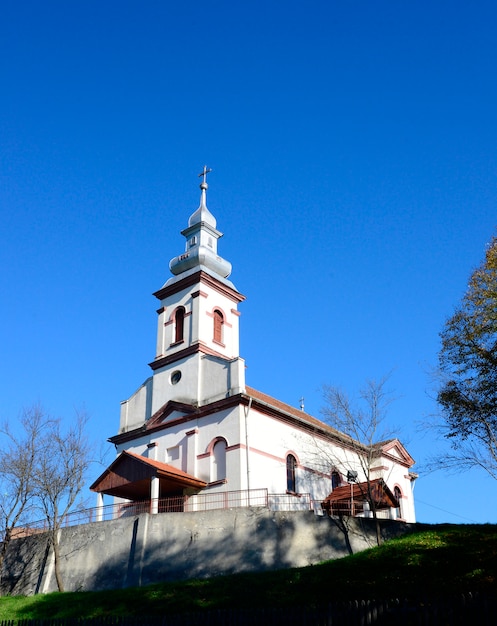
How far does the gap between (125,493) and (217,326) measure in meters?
10.1

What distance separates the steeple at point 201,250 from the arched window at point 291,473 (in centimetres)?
1083

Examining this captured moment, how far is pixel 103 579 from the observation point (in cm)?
2691

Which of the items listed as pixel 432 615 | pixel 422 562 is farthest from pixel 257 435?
pixel 432 615

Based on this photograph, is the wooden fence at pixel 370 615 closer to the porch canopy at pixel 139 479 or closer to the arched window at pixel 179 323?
the porch canopy at pixel 139 479

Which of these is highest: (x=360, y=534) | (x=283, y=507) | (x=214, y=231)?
(x=214, y=231)

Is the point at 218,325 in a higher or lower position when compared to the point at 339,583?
higher

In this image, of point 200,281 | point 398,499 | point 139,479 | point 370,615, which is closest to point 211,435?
point 139,479

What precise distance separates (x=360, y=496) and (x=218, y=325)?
11526 millimetres

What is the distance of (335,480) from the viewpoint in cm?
3700

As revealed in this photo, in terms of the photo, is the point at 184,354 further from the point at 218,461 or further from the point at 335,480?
the point at 335,480

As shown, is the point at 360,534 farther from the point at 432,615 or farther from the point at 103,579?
the point at 432,615

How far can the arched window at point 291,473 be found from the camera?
110 feet

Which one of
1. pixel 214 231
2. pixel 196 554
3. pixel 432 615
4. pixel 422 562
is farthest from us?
pixel 214 231

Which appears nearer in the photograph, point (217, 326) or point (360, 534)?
point (360, 534)
